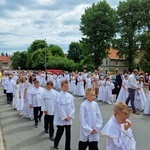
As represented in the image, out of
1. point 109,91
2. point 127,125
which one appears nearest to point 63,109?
point 127,125

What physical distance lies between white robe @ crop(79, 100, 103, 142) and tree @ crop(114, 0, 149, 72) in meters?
42.3

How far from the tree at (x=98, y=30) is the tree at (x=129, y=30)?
4.88 ft

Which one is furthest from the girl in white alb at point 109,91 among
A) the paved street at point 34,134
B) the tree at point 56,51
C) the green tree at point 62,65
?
the tree at point 56,51

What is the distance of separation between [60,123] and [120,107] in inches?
122

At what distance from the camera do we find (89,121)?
5.37 meters

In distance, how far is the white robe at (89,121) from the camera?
5.29 meters

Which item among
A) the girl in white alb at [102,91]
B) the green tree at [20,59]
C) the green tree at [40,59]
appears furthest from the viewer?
the green tree at [20,59]

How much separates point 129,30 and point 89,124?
1671 inches

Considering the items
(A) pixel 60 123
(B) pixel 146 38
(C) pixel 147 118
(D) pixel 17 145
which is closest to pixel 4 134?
(D) pixel 17 145

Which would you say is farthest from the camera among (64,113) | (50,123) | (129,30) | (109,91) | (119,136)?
(129,30)

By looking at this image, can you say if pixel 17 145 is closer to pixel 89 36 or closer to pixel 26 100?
pixel 26 100

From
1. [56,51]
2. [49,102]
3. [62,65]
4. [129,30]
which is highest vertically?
[129,30]

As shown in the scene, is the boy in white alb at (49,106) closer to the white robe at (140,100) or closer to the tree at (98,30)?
the white robe at (140,100)

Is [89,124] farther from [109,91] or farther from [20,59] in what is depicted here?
[20,59]
